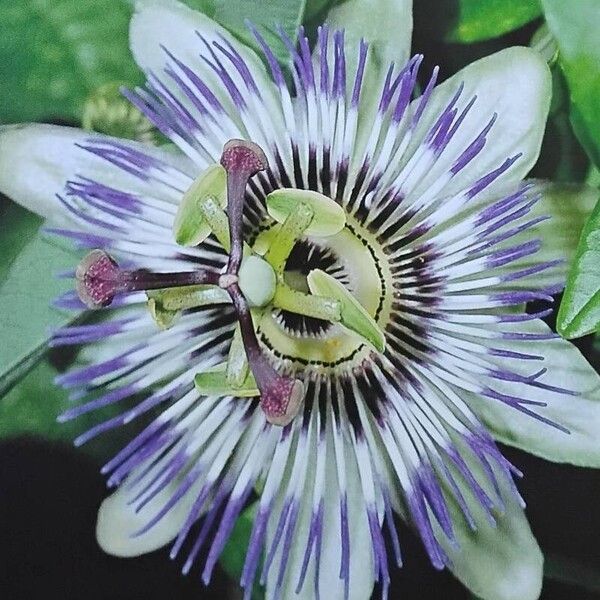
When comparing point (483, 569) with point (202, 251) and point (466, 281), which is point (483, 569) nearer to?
point (466, 281)

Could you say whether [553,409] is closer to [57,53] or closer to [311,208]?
[311,208]

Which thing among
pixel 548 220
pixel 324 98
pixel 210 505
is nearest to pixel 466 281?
pixel 548 220

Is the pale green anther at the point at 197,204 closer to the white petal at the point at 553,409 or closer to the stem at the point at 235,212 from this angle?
the stem at the point at 235,212

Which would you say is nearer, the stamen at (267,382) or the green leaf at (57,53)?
the stamen at (267,382)

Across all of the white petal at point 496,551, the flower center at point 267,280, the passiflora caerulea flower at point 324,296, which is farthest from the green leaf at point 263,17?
the white petal at point 496,551

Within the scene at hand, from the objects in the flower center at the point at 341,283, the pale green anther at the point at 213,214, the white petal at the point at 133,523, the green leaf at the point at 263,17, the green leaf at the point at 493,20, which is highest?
the green leaf at the point at 263,17

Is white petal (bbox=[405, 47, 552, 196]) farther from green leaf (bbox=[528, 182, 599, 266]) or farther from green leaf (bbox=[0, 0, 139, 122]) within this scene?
green leaf (bbox=[0, 0, 139, 122])

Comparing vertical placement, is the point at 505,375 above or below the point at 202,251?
below

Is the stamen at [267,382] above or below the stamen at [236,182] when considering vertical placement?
below
